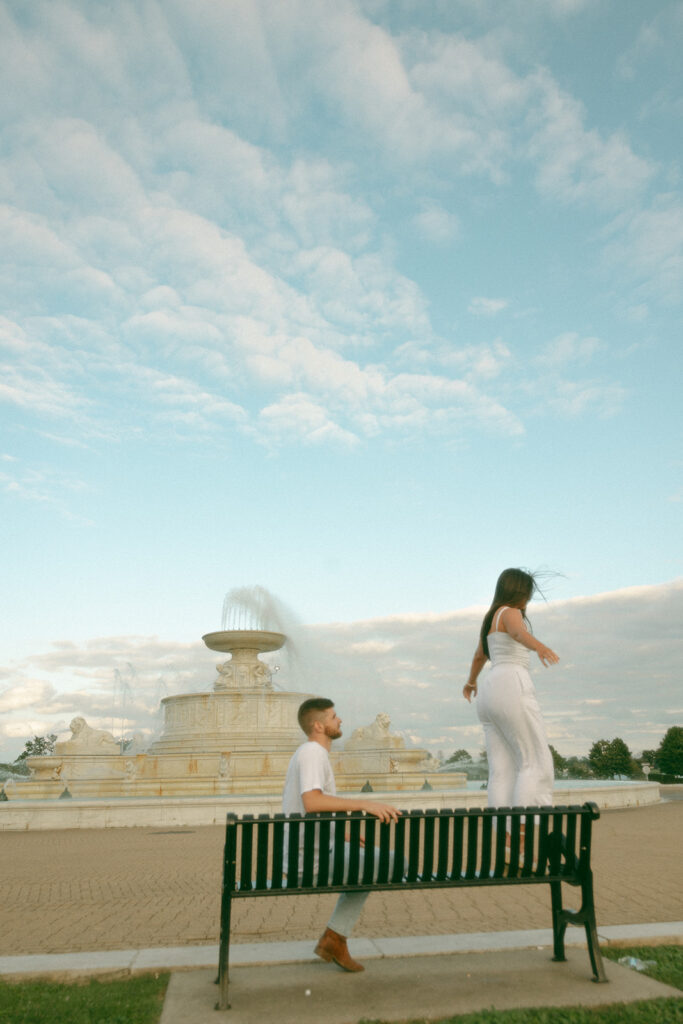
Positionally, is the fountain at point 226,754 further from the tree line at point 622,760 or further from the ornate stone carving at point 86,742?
the tree line at point 622,760

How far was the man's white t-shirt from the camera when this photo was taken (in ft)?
14.8

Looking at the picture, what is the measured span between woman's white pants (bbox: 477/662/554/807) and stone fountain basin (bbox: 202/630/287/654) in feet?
86.9

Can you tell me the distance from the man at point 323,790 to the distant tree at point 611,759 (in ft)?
199

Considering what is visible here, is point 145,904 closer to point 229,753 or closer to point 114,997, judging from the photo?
point 114,997

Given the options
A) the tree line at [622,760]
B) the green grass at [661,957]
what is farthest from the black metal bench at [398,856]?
the tree line at [622,760]

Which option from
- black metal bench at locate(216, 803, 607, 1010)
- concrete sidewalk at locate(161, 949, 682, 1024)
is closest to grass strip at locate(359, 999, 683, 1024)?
concrete sidewalk at locate(161, 949, 682, 1024)

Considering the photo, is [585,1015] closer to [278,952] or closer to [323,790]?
[323,790]

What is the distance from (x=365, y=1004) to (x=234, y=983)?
2.72 ft

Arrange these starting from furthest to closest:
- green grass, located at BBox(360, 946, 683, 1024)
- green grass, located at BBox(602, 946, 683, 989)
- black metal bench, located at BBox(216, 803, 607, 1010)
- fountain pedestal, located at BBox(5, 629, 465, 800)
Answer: fountain pedestal, located at BBox(5, 629, 465, 800) < green grass, located at BBox(602, 946, 683, 989) < black metal bench, located at BBox(216, 803, 607, 1010) < green grass, located at BBox(360, 946, 683, 1024)

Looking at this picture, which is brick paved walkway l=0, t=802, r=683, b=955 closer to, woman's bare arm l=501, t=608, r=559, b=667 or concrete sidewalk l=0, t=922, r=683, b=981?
concrete sidewalk l=0, t=922, r=683, b=981

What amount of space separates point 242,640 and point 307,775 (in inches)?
1072

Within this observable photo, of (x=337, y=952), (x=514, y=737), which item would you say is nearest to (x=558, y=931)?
(x=514, y=737)

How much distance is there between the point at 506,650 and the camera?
16.6ft

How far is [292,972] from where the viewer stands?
4816mm
